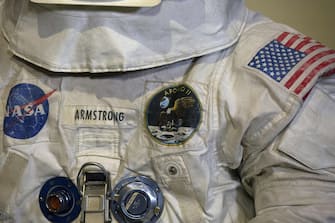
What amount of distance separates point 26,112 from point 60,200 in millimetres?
103

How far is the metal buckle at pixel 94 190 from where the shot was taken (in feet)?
1.99

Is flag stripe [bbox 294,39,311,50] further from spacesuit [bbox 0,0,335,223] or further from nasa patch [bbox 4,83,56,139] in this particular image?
nasa patch [bbox 4,83,56,139]

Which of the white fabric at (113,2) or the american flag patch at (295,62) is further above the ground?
the white fabric at (113,2)

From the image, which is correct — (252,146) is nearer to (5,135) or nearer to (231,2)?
(231,2)

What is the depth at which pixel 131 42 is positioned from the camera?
1.92 feet

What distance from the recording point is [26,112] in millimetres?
623

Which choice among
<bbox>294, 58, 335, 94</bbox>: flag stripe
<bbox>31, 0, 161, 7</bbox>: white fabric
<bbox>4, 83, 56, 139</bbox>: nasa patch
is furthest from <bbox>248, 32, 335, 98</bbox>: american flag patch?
<bbox>4, 83, 56, 139</bbox>: nasa patch

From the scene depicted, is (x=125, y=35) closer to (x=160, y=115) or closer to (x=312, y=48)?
(x=160, y=115)

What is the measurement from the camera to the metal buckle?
0.61 m

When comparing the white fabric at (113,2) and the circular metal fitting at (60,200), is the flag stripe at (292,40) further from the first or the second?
the circular metal fitting at (60,200)

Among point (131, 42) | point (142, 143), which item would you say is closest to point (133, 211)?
point (142, 143)

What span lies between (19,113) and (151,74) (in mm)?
151

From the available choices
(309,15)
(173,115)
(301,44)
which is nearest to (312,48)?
(301,44)

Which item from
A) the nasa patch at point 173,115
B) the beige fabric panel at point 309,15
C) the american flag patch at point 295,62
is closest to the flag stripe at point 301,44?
the american flag patch at point 295,62
